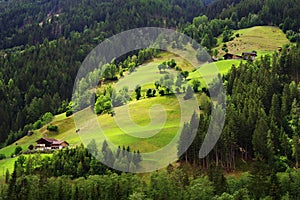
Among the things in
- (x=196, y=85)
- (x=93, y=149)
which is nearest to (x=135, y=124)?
(x=93, y=149)

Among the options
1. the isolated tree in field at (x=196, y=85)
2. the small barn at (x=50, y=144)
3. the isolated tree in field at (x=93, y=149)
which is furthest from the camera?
the isolated tree in field at (x=196, y=85)

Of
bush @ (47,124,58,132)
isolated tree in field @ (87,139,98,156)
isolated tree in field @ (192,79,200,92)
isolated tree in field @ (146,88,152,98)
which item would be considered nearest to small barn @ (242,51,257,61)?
isolated tree in field @ (192,79,200,92)

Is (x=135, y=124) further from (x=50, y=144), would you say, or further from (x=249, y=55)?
(x=249, y=55)

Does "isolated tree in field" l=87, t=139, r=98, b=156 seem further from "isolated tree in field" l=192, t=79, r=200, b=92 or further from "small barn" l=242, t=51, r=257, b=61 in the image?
"small barn" l=242, t=51, r=257, b=61

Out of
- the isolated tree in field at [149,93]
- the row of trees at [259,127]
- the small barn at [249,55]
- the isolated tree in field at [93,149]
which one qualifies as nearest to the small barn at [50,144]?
the isolated tree in field at [93,149]

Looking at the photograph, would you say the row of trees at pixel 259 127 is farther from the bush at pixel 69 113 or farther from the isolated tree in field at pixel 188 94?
the bush at pixel 69 113

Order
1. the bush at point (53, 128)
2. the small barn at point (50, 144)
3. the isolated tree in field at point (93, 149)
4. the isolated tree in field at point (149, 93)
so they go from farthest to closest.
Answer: the bush at point (53, 128)
the isolated tree in field at point (149, 93)
the small barn at point (50, 144)
the isolated tree in field at point (93, 149)

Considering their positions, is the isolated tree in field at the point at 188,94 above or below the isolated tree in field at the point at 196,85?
below

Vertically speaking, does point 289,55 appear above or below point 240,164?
above

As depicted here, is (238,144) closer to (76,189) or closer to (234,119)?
(234,119)

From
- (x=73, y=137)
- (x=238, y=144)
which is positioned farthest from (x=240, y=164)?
(x=73, y=137)

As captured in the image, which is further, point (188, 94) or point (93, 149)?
point (188, 94)
